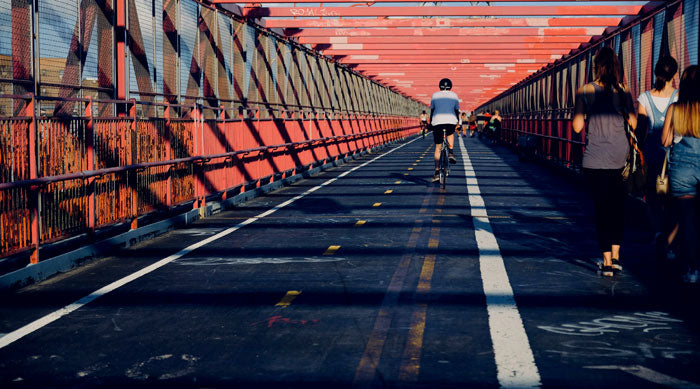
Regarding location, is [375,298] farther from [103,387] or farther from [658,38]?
[658,38]

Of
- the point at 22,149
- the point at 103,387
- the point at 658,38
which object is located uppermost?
the point at 658,38

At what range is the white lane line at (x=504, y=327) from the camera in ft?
15.9

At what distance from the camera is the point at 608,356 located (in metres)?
5.27

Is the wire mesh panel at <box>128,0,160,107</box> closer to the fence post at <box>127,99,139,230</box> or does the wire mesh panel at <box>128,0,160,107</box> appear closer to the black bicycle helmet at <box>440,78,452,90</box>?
the fence post at <box>127,99,139,230</box>

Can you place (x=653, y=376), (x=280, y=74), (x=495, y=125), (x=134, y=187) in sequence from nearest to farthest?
(x=653, y=376), (x=134, y=187), (x=280, y=74), (x=495, y=125)

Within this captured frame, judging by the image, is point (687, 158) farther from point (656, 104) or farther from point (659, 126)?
point (656, 104)

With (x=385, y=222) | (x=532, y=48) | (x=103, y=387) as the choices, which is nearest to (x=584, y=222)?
(x=385, y=222)

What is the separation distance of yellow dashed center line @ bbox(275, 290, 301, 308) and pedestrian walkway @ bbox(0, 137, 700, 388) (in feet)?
0.11

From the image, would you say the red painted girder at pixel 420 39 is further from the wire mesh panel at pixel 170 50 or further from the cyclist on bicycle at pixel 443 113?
the wire mesh panel at pixel 170 50

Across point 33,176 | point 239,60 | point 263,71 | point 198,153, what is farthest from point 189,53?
point 33,176

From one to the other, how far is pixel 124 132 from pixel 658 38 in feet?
31.0

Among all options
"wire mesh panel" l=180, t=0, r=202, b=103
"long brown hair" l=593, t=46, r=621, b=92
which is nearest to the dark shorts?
"wire mesh panel" l=180, t=0, r=202, b=103

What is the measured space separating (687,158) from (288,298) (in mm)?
3552

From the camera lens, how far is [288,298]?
7.07m
